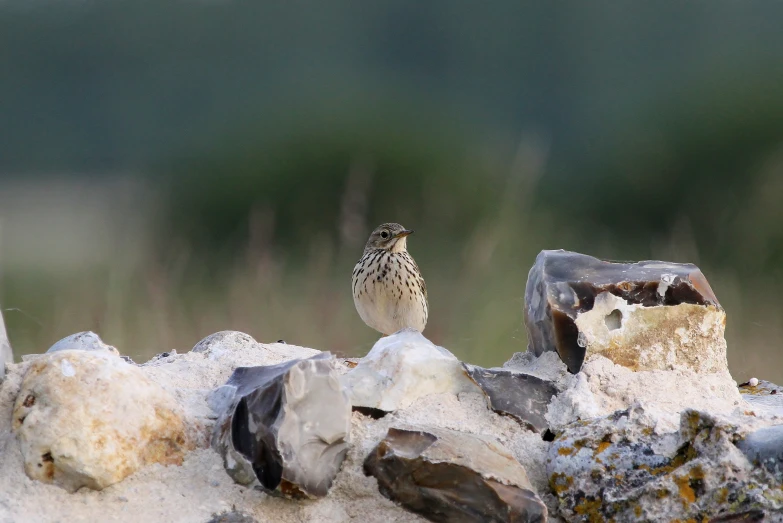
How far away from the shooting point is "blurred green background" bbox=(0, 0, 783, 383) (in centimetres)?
482

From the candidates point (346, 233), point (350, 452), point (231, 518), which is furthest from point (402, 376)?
point (346, 233)

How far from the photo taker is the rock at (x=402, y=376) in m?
2.40

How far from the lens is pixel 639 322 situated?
2.70 metres

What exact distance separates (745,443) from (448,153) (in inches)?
309

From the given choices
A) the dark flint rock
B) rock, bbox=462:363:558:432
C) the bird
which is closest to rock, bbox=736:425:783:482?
rock, bbox=462:363:558:432

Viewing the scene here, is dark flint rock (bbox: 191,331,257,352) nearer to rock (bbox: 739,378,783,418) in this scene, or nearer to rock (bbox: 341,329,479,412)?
rock (bbox: 341,329,479,412)

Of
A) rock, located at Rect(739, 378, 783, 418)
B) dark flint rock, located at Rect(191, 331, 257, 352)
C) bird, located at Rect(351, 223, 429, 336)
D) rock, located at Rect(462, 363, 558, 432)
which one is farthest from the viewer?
bird, located at Rect(351, 223, 429, 336)

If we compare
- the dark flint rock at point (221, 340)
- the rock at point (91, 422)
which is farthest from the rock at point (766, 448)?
the dark flint rock at point (221, 340)

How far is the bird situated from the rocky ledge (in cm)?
265

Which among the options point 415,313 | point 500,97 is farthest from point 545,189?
point 415,313

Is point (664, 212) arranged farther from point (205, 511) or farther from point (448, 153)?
point (205, 511)

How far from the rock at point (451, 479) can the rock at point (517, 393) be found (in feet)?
0.94

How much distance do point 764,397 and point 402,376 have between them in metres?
1.18

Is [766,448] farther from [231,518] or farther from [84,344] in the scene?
[84,344]
